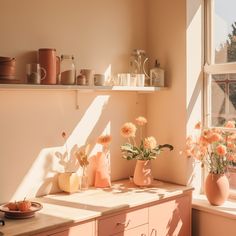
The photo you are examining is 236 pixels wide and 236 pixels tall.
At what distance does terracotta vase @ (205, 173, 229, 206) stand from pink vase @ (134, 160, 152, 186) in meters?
0.43

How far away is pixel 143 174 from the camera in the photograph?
288 cm

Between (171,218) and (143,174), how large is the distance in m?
0.37

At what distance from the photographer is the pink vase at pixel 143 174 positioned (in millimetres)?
2875

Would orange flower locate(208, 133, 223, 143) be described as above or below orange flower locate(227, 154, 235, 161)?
above

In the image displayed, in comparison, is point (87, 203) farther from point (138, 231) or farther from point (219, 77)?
point (219, 77)

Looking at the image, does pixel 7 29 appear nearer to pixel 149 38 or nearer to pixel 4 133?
pixel 4 133

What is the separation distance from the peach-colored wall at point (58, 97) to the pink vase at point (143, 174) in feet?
0.79

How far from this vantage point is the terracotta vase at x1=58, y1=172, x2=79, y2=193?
8.61 ft

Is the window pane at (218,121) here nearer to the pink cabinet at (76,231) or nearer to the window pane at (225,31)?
the window pane at (225,31)

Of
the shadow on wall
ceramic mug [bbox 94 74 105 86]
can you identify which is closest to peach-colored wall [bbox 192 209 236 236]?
the shadow on wall

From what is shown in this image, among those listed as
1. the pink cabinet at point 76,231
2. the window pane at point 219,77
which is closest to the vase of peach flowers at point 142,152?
the window pane at point 219,77

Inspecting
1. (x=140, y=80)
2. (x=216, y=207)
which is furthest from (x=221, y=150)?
(x=140, y=80)

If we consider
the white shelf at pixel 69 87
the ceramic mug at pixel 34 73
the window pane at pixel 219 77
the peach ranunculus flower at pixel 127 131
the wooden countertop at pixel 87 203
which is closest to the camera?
the wooden countertop at pixel 87 203

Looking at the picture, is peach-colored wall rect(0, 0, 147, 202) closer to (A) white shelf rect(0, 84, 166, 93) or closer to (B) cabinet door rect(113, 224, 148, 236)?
(A) white shelf rect(0, 84, 166, 93)
